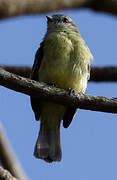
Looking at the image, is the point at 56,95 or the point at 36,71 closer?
the point at 56,95

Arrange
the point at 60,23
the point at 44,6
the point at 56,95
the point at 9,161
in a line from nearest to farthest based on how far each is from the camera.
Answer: the point at 56,95 < the point at 9,161 < the point at 44,6 < the point at 60,23

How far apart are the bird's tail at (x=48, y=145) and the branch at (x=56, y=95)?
1.32 m

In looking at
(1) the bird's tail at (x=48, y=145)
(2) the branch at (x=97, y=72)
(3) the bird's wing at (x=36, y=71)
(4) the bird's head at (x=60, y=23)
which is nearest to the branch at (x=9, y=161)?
(1) the bird's tail at (x=48, y=145)

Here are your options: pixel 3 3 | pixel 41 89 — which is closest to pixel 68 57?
pixel 3 3

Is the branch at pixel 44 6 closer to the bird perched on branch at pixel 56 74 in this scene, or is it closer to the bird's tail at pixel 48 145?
the bird perched on branch at pixel 56 74

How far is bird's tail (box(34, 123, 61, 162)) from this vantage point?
4.64 metres

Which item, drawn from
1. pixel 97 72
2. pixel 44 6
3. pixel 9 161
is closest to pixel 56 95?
pixel 9 161

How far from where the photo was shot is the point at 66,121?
16.5 feet

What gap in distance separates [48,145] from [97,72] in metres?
1.09

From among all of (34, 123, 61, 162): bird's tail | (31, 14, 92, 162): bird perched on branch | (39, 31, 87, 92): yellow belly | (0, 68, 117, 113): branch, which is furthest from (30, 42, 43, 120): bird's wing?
(0, 68, 117, 113): branch

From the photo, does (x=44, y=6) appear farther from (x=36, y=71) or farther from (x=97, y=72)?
(x=97, y=72)

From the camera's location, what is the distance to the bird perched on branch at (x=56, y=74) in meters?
4.48

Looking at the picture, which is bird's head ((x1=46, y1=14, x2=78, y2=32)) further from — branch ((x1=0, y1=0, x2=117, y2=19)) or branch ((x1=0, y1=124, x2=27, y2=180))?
branch ((x1=0, y1=124, x2=27, y2=180))

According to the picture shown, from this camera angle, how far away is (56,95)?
135 inches
